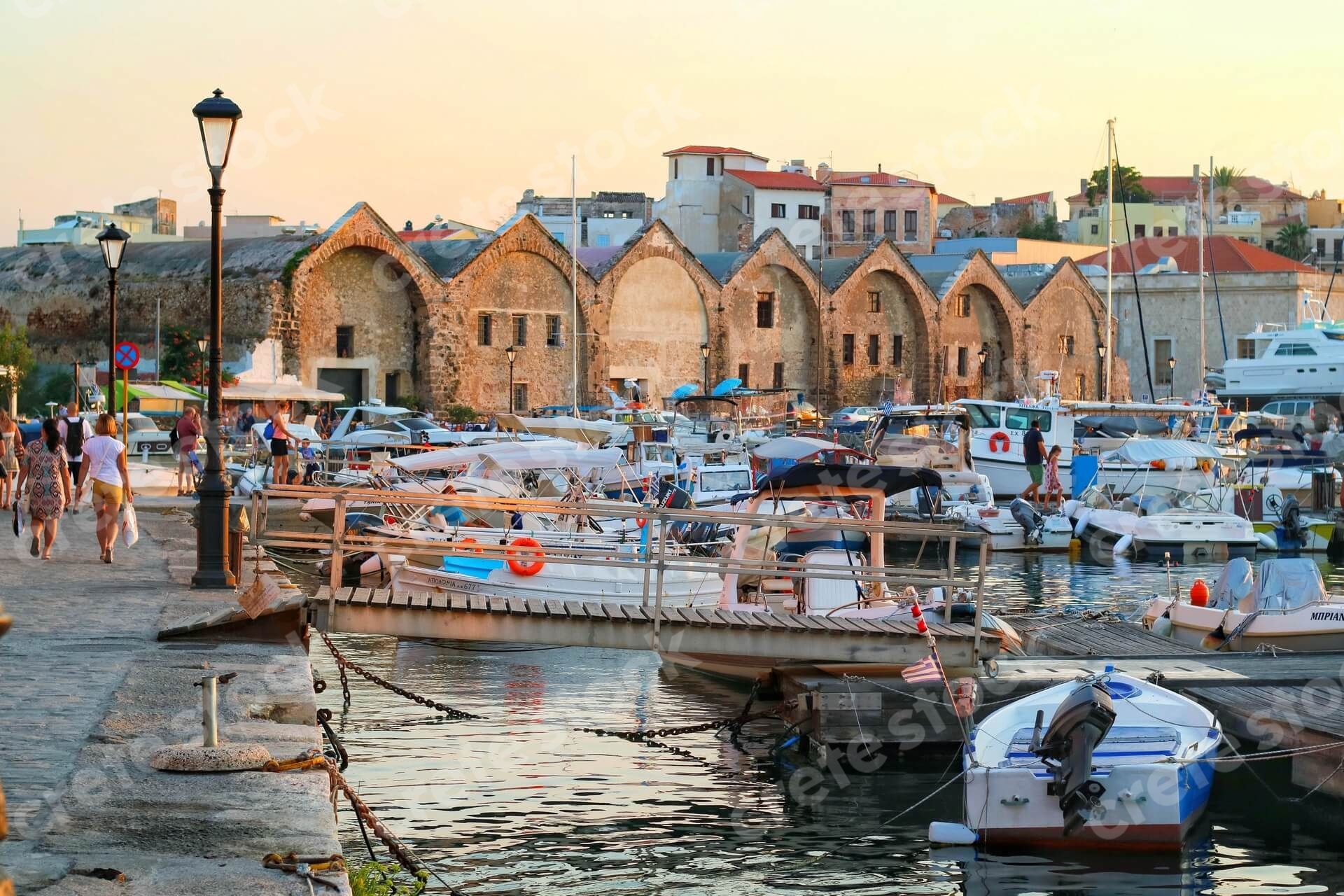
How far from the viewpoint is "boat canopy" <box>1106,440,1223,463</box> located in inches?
1359

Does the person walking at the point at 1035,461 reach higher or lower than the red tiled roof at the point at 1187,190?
lower

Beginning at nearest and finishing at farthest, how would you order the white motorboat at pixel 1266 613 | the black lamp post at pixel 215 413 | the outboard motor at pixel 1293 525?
1. the black lamp post at pixel 215 413
2. the white motorboat at pixel 1266 613
3. the outboard motor at pixel 1293 525

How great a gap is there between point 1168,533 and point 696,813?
792 inches

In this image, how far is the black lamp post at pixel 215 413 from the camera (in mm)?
13367

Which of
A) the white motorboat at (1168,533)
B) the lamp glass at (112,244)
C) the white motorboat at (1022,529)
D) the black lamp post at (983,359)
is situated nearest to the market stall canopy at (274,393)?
the white motorboat at (1022,529)

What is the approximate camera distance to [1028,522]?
103 feet

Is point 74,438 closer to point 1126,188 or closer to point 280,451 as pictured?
point 280,451

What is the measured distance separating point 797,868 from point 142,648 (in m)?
4.64

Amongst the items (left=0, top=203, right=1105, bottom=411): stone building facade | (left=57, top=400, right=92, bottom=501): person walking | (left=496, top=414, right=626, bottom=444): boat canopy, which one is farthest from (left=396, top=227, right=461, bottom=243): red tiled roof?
(left=57, top=400, right=92, bottom=501): person walking

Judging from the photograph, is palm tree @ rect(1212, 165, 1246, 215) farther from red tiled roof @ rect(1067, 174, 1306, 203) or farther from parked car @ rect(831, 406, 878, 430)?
parked car @ rect(831, 406, 878, 430)

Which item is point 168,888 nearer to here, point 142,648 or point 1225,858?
point 142,648

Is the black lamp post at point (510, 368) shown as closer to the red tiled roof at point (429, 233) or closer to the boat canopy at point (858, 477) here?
the red tiled roof at point (429, 233)

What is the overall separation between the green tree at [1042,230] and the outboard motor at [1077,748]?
8842 centimetres

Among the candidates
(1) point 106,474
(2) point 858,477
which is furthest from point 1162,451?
(1) point 106,474
